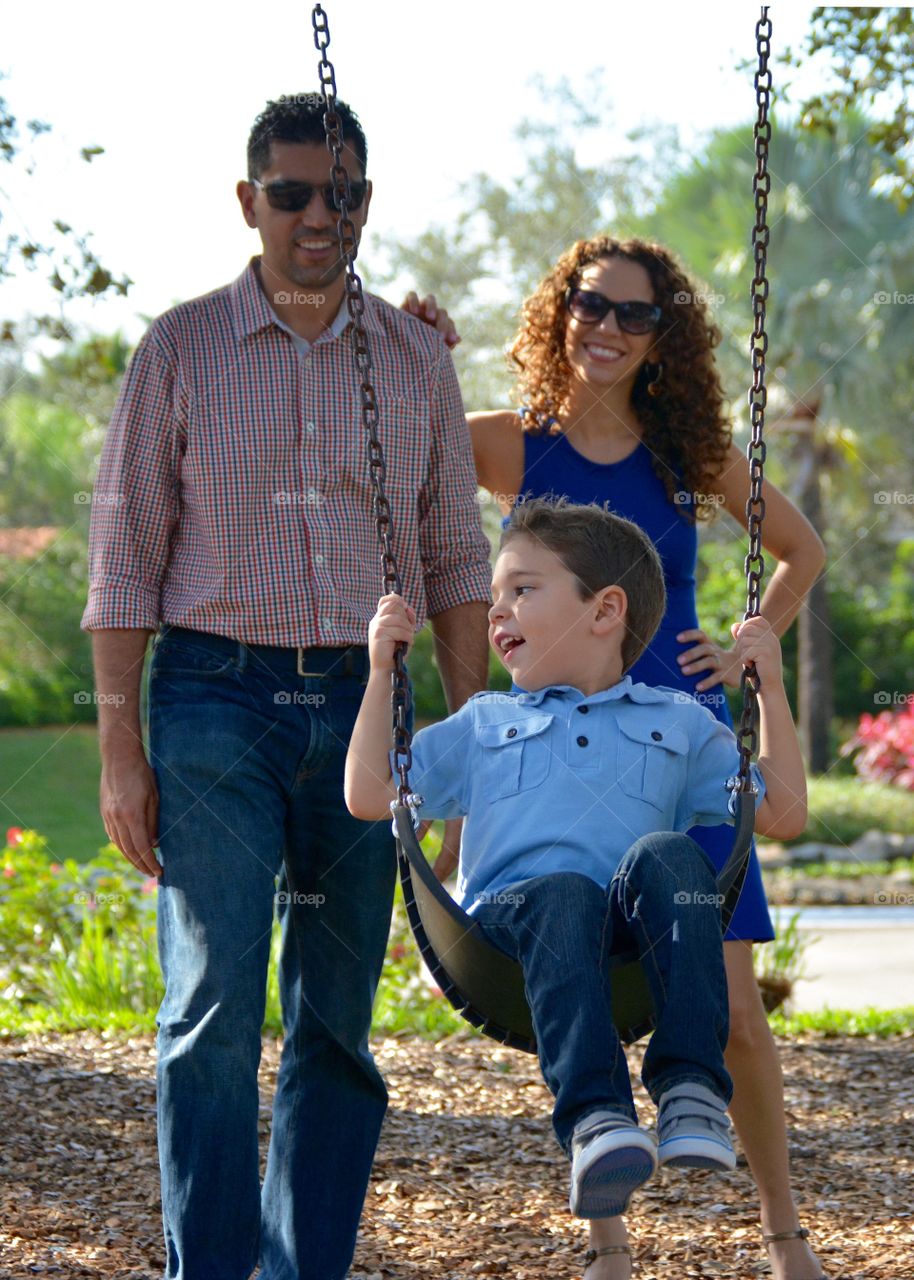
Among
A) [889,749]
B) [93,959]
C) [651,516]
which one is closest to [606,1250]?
[651,516]

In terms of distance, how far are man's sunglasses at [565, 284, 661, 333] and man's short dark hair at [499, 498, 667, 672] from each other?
0.79m

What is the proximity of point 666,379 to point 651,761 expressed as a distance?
3.81 ft

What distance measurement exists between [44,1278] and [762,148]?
8.32ft

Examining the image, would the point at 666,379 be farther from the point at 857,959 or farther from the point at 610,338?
the point at 857,959

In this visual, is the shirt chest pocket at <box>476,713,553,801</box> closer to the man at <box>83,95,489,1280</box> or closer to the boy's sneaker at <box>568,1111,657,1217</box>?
the man at <box>83,95,489,1280</box>

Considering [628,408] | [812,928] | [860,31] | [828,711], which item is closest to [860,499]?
[828,711]

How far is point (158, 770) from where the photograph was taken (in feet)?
8.64

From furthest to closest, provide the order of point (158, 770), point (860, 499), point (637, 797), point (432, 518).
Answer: point (860, 499)
point (432, 518)
point (158, 770)
point (637, 797)

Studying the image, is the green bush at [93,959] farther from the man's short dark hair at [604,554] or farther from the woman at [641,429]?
the man's short dark hair at [604,554]

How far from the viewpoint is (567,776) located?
246cm

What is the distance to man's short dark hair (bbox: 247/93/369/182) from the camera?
2.81 m

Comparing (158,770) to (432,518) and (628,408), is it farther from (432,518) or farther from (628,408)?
(628,408)

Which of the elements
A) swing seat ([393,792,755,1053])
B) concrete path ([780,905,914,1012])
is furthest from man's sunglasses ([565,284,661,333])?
concrete path ([780,905,914,1012])

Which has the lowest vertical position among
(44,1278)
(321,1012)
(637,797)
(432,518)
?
(44,1278)
